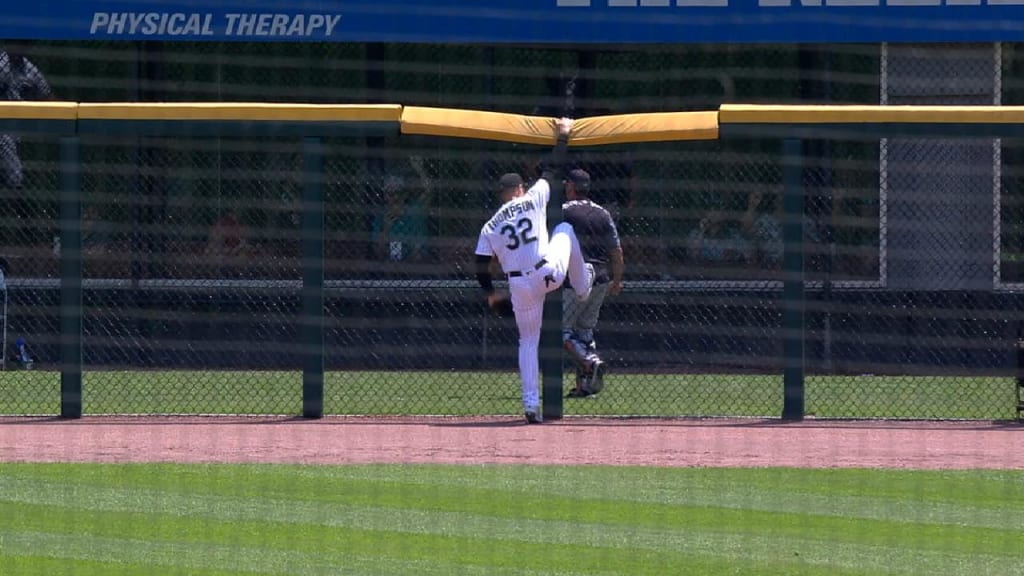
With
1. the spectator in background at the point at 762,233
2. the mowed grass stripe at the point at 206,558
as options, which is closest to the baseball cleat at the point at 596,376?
the spectator in background at the point at 762,233

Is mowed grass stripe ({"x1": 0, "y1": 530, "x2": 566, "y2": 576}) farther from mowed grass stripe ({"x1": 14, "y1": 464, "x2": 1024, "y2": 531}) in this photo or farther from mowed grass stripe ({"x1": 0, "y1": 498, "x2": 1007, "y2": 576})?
mowed grass stripe ({"x1": 14, "y1": 464, "x2": 1024, "y2": 531})

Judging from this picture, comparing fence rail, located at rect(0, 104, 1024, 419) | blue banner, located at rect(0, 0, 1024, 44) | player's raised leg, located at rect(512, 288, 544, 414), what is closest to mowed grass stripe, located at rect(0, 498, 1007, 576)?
player's raised leg, located at rect(512, 288, 544, 414)

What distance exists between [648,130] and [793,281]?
1.35 meters

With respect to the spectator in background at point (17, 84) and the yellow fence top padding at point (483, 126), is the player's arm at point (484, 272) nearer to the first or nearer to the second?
the yellow fence top padding at point (483, 126)

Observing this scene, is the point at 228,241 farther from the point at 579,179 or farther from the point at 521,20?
the point at 579,179

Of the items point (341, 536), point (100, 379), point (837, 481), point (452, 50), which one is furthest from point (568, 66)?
point (341, 536)

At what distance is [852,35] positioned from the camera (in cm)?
1609

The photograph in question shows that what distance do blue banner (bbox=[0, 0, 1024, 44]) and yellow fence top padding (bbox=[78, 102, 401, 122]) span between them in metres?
4.84

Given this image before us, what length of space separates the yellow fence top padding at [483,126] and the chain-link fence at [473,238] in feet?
7.86

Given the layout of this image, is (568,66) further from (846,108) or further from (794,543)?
(794,543)

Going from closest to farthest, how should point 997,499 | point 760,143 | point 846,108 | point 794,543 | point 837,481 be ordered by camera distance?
point 794,543
point 997,499
point 837,481
point 846,108
point 760,143

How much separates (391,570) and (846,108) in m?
5.63

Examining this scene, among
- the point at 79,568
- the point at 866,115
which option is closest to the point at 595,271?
the point at 866,115

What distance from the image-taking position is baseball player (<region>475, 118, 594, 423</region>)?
11.2 m
